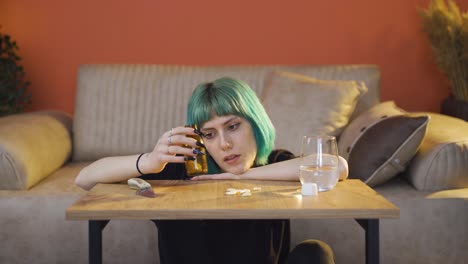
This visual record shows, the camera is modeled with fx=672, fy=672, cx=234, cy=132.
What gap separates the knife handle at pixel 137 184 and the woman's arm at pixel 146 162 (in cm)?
5

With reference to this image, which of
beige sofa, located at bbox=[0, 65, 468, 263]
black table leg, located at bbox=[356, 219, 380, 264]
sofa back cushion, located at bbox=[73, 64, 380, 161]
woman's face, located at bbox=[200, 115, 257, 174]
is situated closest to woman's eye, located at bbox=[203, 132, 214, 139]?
woman's face, located at bbox=[200, 115, 257, 174]

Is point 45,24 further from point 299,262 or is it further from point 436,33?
point 299,262

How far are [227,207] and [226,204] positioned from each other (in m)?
0.03

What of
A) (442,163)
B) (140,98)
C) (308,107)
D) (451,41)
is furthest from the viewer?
(451,41)

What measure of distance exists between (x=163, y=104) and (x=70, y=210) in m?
1.88

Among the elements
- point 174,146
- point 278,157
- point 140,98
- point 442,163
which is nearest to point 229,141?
point 174,146

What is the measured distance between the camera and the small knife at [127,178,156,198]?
5.08 feet

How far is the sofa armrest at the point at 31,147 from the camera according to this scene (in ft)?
8.41

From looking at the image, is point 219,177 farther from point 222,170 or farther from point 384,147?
point 384,147

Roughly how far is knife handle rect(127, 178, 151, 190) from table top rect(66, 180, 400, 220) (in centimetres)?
2

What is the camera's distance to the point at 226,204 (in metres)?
1.43

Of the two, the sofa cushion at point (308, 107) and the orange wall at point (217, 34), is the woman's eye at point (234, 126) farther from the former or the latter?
the orange wall at point (217, 34)

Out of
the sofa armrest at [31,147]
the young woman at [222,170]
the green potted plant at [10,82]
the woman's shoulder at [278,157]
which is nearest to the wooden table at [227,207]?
the young woman at [222,170]

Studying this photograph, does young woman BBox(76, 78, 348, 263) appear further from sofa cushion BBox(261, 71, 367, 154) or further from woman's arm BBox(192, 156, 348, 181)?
sofa cushion BBox(261, 71, 367, 154)
